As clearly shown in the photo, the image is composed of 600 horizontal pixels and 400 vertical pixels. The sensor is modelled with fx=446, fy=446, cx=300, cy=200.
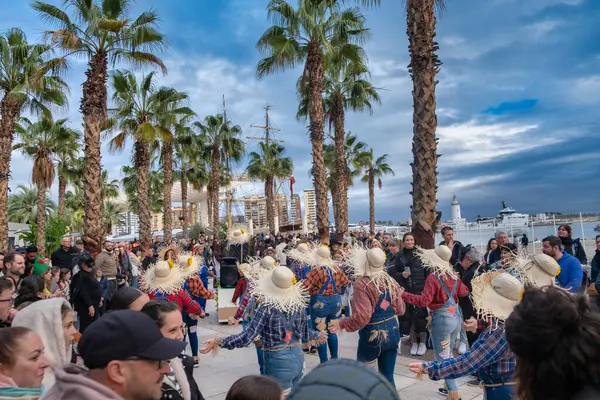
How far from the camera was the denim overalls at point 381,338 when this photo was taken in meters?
4.78

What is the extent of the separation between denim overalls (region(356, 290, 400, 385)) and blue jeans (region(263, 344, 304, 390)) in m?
0.84

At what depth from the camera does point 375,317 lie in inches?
191

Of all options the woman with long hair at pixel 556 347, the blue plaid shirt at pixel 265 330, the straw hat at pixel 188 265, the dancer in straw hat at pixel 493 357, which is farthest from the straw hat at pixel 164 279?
the woman with long hair at pixel 556 347

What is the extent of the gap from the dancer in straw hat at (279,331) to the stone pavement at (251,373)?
6.20ft

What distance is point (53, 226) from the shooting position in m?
24.6

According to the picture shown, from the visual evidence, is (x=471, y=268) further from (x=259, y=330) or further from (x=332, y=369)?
(x=332, y=369)

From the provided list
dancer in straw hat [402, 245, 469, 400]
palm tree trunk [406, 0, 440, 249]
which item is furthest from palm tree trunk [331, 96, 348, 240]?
dancer in straw hat [402, 245, 469, 400]

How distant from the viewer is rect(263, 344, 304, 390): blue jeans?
4.27 m

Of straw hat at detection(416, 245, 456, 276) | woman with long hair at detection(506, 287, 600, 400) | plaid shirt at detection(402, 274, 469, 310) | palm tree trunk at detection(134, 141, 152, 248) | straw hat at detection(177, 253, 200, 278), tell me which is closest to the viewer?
woman with long hair at detection(506, 287, 600, 400)

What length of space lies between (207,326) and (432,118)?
6.72 metres

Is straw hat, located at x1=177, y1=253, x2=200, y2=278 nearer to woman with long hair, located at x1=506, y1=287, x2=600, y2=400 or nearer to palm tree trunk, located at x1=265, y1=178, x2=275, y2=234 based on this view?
woman with long hair, located at x1=506, y1=287, x2=600, y2=400

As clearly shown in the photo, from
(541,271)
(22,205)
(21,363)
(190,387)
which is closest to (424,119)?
(541,271)

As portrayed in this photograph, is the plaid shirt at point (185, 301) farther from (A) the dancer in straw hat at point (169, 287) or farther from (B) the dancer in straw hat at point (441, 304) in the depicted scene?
(B) the dancer in straw hat at point (441, 304)

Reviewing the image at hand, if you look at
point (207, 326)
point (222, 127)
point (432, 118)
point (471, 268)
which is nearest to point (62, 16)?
point (207, 326)
